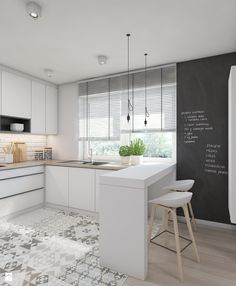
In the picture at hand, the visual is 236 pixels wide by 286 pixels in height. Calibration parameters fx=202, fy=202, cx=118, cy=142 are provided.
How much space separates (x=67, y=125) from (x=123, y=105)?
4.45 ft

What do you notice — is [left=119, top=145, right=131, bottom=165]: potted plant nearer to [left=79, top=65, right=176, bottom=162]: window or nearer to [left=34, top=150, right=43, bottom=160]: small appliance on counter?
[left=79, top=65, right=176, bottom=162]: window

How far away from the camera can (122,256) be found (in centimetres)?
184

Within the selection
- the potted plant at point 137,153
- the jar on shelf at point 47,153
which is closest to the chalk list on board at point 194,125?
the potted plant at point 137,153

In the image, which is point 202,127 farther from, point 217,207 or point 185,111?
point 217,207

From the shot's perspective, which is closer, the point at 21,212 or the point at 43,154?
the point at 21,212

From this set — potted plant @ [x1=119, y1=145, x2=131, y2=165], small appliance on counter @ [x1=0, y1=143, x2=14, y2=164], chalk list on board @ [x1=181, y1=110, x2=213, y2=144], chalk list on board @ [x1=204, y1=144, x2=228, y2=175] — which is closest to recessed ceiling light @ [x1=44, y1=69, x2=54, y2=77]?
small appliance on counter @ [x1=0, y1=143, x2=14, y2=164]

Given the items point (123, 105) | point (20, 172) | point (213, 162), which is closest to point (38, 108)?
point (20, 172)

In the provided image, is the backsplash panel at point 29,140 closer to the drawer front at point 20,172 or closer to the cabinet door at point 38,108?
the cabinet door at point 38,108

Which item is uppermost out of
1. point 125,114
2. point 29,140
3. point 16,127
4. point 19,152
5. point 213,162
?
point 125,114

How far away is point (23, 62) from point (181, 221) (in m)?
3.49

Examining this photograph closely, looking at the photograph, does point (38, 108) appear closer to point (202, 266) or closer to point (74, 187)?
point (74, 187)

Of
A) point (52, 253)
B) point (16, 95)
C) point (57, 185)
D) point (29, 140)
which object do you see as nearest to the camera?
point (52, 253)

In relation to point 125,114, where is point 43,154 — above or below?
below

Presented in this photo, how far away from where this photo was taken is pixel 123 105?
3650 millimetres
